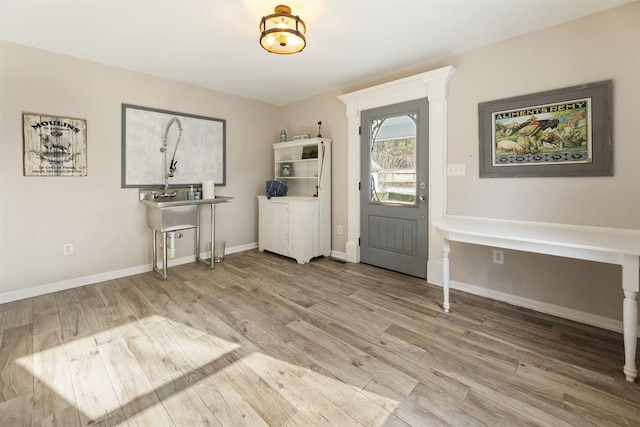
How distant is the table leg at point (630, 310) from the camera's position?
5.07ft

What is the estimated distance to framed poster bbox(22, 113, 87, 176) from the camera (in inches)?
106

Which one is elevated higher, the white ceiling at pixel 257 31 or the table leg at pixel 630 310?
the white ceiling at pixel 257 31

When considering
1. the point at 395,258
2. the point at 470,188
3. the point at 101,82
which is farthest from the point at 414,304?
the point at 101,82

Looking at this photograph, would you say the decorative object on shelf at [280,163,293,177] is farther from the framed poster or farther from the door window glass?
the framed poster

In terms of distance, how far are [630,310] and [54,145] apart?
4.68 m

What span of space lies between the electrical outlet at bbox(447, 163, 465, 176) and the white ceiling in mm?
1117

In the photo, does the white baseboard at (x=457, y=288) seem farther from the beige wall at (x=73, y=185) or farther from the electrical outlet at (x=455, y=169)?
the electrical outlet at (x=455, y=169)

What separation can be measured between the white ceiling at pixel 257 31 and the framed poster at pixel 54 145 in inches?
27.3

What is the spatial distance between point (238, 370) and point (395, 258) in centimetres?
226

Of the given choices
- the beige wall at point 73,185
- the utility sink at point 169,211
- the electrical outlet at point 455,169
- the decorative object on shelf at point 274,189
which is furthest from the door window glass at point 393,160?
the beige wall at point 73,185

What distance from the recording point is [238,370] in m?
1.68

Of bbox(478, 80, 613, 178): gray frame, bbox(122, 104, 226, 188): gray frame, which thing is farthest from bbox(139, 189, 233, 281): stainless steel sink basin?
bbox(478, 80, 613, 178): gray frame

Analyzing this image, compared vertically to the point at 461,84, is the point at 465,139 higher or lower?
lower

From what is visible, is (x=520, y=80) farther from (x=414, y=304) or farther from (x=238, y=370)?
(x=238, y=370)
